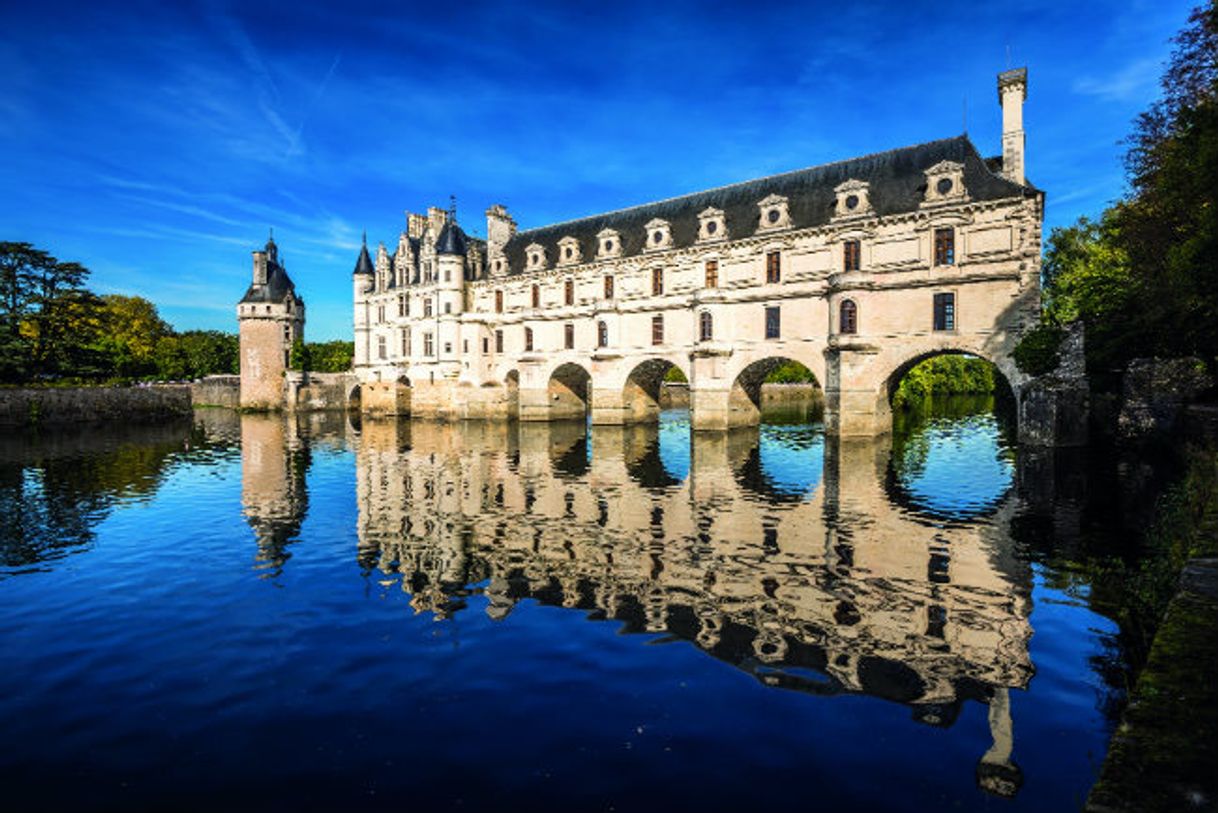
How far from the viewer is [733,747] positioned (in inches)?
236

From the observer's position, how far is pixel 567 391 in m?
48.7

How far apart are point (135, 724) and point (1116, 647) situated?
38.3 ft

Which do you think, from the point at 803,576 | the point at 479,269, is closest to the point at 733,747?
the point at 803,576

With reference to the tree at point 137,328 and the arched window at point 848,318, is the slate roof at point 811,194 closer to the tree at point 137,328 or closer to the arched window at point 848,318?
the arched window at point 848,318

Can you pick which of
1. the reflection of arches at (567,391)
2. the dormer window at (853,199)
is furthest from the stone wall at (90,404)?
the dormer window at (853,199)

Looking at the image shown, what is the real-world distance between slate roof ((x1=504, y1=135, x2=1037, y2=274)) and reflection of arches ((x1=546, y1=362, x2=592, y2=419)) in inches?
326

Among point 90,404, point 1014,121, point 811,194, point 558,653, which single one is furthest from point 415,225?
point 558,653

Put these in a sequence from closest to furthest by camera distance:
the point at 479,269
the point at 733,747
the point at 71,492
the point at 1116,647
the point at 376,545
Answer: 1. the point at 733,747
2. the point at 1116,647
3. the point at 376,545
4. the point at 71,492
5. the point at 479,269

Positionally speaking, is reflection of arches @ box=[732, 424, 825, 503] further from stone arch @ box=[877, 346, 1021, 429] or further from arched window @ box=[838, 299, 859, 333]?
arched window @ box=[838, 299, 859, 333]

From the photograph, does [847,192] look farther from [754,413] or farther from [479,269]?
[479,269]

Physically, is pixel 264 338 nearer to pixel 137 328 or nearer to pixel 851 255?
pixel 137 328

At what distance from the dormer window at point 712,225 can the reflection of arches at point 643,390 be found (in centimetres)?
846

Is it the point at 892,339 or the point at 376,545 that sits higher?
the point at 892,339

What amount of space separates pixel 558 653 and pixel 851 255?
1196 inches
